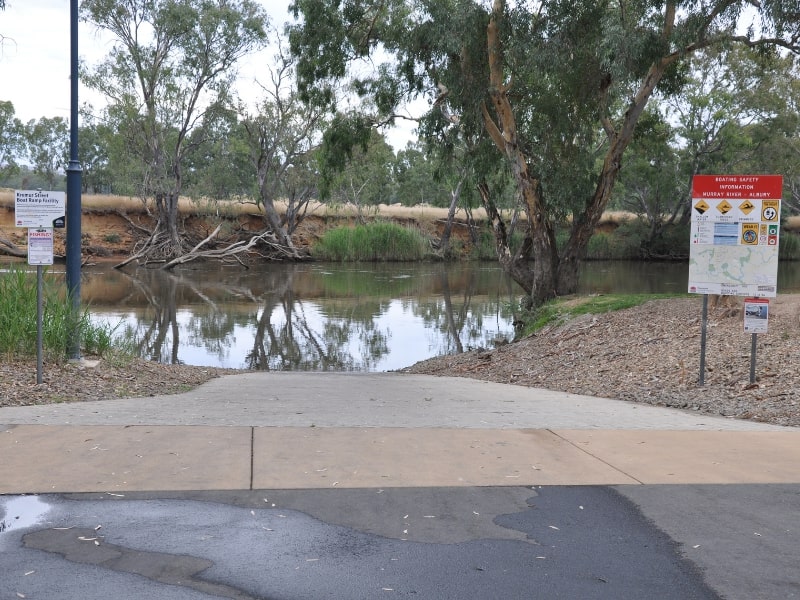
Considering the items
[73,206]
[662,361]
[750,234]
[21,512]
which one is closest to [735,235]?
[750,234]

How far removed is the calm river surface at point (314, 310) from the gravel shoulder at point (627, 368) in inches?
119

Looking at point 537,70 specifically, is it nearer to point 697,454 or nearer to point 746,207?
point 746,207

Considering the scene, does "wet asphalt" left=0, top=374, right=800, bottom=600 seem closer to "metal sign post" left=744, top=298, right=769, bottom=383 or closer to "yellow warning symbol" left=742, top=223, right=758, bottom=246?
"metal sign post" left=744, top=298, right=769, bottom=383

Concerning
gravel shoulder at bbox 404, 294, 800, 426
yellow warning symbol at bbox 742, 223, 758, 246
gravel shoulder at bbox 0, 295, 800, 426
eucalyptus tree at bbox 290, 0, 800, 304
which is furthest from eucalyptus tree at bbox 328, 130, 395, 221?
yellow warning symbol at bbox 742, 223, 758, 246

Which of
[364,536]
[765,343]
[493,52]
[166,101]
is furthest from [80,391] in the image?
[166,101]

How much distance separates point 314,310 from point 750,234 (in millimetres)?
19292

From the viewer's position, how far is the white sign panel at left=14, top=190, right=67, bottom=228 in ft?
30.8

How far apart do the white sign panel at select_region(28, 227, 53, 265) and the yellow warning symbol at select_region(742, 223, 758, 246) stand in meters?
8.13

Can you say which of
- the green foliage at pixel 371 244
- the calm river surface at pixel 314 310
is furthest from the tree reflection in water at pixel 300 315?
the green foliage at pixel 371 244

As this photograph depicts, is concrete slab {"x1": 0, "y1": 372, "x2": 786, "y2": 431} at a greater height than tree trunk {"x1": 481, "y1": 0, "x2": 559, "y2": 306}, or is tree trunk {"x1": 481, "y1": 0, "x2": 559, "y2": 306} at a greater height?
tree trunk {"x1": 481, "y1": 0, "x2": 559, "y2": 306}

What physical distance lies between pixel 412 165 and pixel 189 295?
49016 millimetres

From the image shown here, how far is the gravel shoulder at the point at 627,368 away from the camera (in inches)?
385

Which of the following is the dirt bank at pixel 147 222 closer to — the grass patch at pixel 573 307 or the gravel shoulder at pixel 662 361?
the grass patch at pixel 573 307

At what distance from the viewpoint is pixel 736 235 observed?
10.4 m
